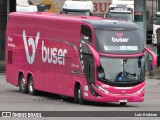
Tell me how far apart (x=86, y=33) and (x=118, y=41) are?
52.4 inches

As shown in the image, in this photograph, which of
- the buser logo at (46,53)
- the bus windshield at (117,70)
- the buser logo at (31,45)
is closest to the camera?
the bus windshield at (117,70)

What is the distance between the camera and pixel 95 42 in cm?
2842

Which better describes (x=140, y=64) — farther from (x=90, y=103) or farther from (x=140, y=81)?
(x=90, y=103)

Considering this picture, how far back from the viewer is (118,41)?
2873 centimetres

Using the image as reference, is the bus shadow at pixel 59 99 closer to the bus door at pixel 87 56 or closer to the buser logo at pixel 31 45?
the bus door at pixel 87 56

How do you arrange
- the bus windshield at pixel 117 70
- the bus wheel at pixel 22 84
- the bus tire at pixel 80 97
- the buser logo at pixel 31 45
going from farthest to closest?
the bus wheel at pixel 22 84
the buser logo at pixel 31 45
the bus tire at pixel 80 97
the bus windshield at pixel 117 70

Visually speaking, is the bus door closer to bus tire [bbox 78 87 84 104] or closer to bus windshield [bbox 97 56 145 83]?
bus windshield [bbox 97 56 145 83]

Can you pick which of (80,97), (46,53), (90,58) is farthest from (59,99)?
(90,58)

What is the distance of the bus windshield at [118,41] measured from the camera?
28.5m

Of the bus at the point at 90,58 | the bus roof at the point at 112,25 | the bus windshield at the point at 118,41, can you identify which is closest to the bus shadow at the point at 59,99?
the bus at the point at 90,58

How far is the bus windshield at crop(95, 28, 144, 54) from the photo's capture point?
28.5 meters

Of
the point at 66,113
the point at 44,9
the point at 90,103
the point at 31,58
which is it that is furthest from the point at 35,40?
the point at 44,9

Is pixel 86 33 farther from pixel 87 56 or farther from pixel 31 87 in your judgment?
pixel 31 87

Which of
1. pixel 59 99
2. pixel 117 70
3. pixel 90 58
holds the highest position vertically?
pixel 90 58
